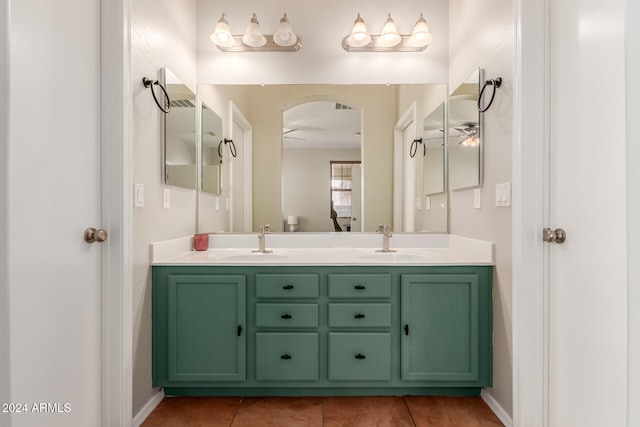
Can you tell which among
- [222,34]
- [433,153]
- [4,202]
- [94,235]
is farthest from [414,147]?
[4,202]

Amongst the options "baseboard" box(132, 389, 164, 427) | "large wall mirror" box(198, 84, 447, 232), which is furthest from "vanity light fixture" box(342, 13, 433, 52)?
"baseboard" box(132, 389, 164, 427)

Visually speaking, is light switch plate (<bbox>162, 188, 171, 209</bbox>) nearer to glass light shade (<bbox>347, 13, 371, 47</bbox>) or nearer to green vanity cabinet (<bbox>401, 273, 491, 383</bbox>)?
green vanity cabinet (<bbox>401, 273, 491, 383</bbox>)


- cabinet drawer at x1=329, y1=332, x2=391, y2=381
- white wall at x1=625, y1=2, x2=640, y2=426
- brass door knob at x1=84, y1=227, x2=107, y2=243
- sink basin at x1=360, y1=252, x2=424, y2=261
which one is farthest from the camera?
sink basin at x1=360, y1=252, x2=424, y2=261

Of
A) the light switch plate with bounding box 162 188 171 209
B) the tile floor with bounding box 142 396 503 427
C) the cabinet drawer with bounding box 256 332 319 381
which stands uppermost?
the light switch plate with bounding box 162 188 171 209

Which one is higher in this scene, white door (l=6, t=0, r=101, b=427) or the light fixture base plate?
the light fixture base plate

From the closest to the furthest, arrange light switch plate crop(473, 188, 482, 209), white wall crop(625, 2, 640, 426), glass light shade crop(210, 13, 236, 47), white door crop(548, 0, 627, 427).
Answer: white wall crop(625, 2, 640, 426), white door crop(548, 0, 627, 427), light switch plate crop(473, 188, 482, 209), glass light shade crop(210, 13, 236, 47)

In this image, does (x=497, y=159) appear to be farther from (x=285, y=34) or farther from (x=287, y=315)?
(x=285, y=34)

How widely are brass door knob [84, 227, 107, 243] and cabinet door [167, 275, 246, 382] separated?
0.45m

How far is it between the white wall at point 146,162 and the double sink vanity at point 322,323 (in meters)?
0.08

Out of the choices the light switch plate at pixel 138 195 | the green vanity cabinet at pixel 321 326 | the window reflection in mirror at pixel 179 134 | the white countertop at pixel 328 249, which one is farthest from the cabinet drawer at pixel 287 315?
the window reflection in mirror at pixel 179 134

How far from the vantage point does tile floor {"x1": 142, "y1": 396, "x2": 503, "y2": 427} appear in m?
1.74

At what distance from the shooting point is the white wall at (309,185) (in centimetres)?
249

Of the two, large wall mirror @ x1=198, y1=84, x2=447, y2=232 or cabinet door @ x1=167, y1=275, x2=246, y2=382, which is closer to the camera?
cabinet door @ x1=167, y1=275, x2=246, y2=382

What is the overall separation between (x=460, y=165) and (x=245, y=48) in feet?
5.40
